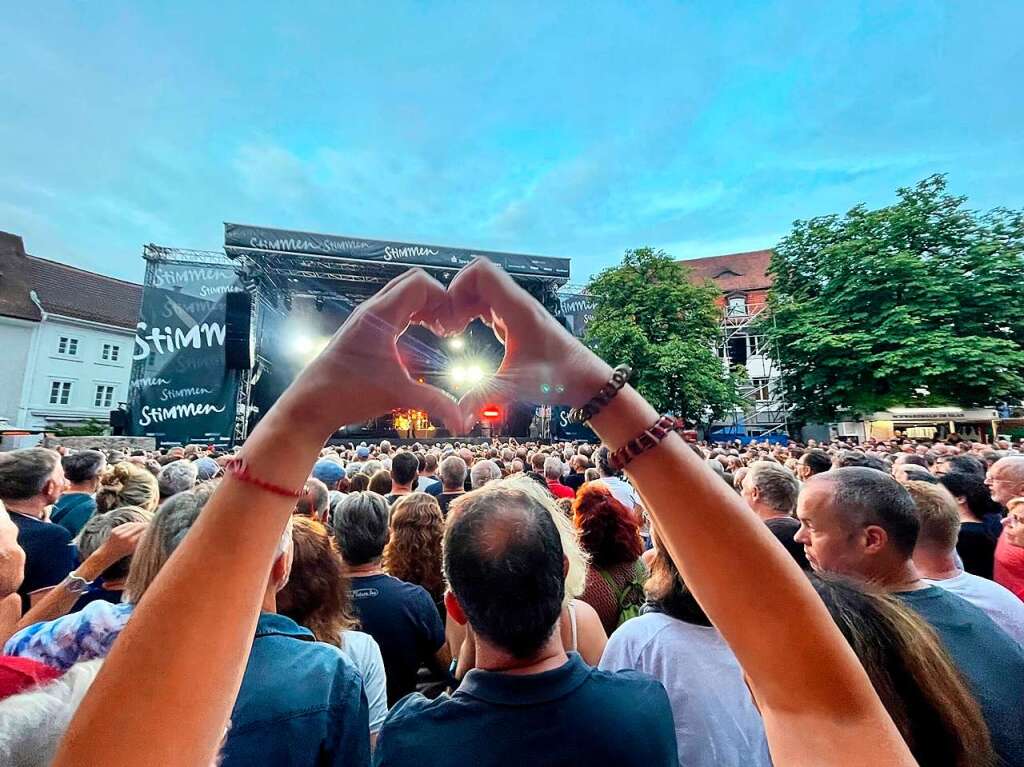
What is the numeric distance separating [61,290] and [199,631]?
4213 centimetres

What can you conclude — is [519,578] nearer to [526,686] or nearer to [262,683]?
[526,686]

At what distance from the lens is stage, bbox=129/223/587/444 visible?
53.6ft

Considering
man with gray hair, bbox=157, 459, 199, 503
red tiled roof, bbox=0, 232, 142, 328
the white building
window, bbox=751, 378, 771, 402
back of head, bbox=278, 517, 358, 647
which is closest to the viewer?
back of head, bbox=278, 517, 358, 647

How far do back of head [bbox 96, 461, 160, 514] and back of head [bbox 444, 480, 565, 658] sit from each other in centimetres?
331

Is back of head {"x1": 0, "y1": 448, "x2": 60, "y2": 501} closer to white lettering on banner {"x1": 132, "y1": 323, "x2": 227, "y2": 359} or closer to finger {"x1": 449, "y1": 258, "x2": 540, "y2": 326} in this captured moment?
finger {"x1": 449, "y1": 258, "x2": 540, "y2": 326}

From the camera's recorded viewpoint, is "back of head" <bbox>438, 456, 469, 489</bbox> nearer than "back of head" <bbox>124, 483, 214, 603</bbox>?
No

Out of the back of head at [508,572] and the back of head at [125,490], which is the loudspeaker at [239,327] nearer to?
the back of head at [125,490]

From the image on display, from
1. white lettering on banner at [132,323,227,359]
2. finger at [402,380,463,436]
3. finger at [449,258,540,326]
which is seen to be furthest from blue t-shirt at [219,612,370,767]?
white lettering on banner at [132,323,227,359]

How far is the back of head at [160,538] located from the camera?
1.69 metres

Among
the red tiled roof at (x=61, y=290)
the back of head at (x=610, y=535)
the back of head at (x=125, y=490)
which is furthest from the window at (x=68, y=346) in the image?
the back of head at (x=610, y=535)

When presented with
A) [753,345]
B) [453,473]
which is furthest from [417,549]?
[753,345]

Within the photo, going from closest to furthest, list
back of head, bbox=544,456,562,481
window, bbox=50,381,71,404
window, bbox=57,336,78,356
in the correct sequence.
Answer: back of head, bbox=544,456,562,481
window, bbox=50,381,71,404
window, bbox=57,336,78,356

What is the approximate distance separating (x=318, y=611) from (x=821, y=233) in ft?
94.2

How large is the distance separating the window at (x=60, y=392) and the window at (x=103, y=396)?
141 centimetres
